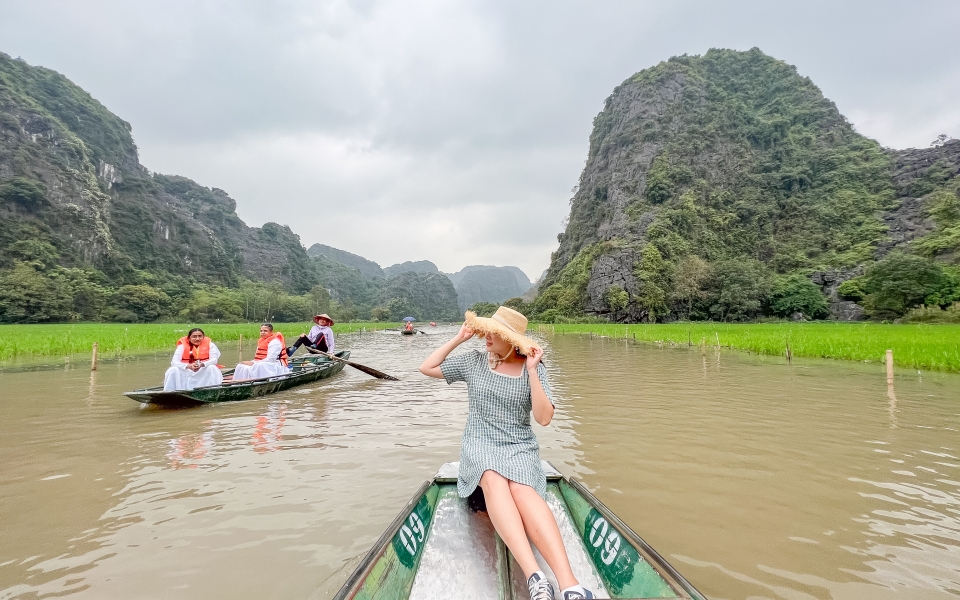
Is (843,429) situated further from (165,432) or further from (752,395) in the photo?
(165,432)

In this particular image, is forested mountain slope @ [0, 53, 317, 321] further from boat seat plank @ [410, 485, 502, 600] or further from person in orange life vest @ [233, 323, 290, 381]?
boat seat plank @ [410, 485, 502, 600]

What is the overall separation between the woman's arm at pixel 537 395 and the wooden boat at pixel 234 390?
583cm

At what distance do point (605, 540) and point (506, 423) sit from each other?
2.38 feet

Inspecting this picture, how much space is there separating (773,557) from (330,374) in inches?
373

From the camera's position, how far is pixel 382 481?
372 cm

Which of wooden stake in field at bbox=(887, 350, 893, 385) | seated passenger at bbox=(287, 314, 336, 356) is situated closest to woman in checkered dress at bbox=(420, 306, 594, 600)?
wooden stake in field at bbox=(887, 350, 893, 385)

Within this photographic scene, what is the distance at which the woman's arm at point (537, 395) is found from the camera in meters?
2.30

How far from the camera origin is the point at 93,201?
180 feet

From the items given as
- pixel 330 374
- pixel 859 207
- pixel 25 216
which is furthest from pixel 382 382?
pixel 25 216

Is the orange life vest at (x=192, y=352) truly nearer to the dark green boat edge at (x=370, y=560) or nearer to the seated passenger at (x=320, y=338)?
the seated passenger at (x=320, y=338)

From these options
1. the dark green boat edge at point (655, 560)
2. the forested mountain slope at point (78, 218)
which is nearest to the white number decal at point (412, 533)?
the dark green boat edge at point (655, 560)

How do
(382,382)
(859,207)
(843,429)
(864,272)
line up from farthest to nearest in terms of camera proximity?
1. (859,207)
2. (864,272)
3. (382,382)
4. (843,429)

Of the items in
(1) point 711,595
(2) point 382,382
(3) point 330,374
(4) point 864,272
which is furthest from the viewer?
(4) point 864,272

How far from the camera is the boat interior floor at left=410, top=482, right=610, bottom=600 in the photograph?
6.37 feet
